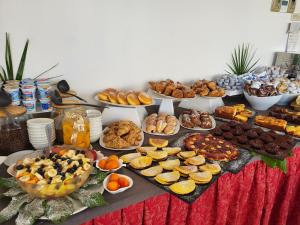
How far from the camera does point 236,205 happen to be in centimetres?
124

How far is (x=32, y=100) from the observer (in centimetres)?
115

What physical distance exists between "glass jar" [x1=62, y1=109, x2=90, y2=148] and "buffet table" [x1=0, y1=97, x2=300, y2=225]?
0.12 meters

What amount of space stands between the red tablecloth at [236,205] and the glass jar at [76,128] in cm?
36

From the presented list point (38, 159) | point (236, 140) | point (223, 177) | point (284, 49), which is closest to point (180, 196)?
point (223, 177)

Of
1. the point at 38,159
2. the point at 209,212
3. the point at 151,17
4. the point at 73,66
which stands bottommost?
the point at 209,212

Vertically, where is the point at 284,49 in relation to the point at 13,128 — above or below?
above

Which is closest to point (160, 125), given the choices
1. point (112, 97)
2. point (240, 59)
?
point (112, 97)

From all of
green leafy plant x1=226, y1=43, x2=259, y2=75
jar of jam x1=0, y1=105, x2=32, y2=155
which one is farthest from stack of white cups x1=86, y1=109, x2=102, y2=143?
green leafy plant x1=226, y1=43, x2=259, y2=75

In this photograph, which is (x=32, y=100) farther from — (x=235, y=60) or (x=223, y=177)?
(x=235, y=60)

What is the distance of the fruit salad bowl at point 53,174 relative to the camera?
76 cm

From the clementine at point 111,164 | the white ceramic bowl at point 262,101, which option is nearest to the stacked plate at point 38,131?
the clementine at point 111,164

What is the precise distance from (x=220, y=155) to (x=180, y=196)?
1.12ft

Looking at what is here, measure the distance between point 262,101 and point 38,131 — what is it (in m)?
1.44

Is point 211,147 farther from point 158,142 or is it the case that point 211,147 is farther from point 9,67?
point 9,67
